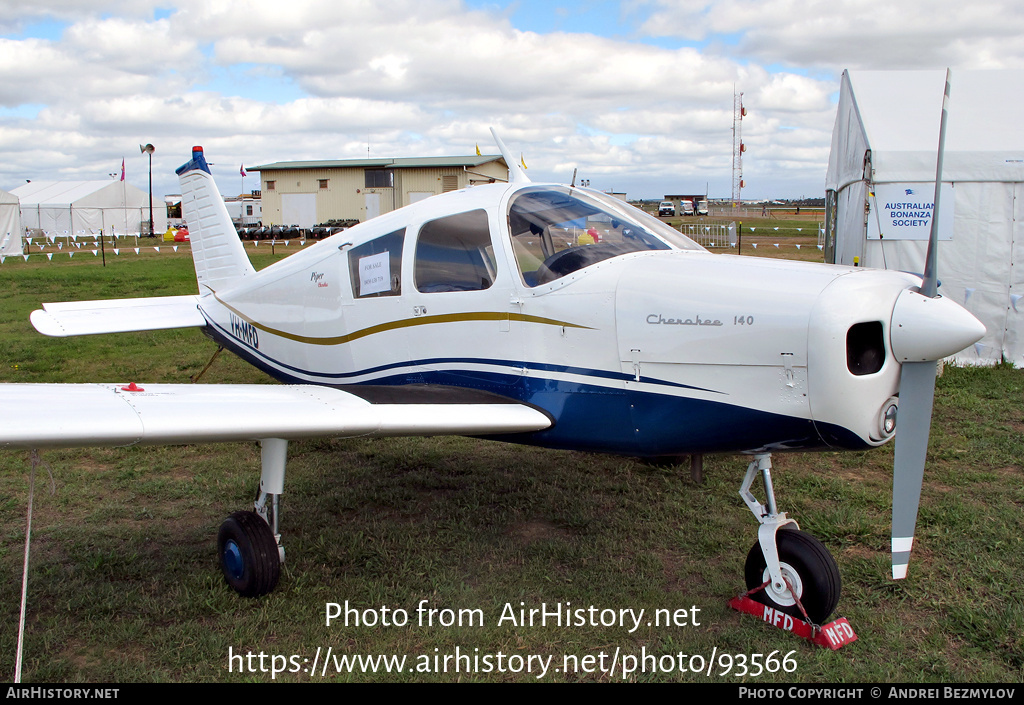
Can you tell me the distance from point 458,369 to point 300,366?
1.81 metres

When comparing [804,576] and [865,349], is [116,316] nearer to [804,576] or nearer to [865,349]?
[804,576]

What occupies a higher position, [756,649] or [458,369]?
[458,369]

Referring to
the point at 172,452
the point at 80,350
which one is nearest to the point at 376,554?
the point at 172,452

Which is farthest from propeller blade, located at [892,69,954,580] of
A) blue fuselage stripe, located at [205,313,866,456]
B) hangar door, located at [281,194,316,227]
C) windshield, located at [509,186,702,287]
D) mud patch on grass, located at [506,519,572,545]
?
hangar door, located at [281,194,316,227]

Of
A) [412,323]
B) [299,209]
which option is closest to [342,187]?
[299,209]

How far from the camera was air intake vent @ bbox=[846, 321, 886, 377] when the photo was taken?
10.7ft

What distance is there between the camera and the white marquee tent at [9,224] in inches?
1270

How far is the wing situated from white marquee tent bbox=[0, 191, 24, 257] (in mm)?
34157

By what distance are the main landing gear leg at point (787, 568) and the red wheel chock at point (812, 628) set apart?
0.03 m

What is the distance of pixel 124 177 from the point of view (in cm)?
5256

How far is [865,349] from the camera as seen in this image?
3.29m

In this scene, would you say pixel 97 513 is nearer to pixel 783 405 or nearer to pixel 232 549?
pixel 232 549

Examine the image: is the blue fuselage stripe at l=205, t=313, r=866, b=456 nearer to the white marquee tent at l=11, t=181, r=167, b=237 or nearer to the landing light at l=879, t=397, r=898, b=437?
the landing light at l=879, t=397, r=898, b=437

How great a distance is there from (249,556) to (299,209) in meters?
48.3
